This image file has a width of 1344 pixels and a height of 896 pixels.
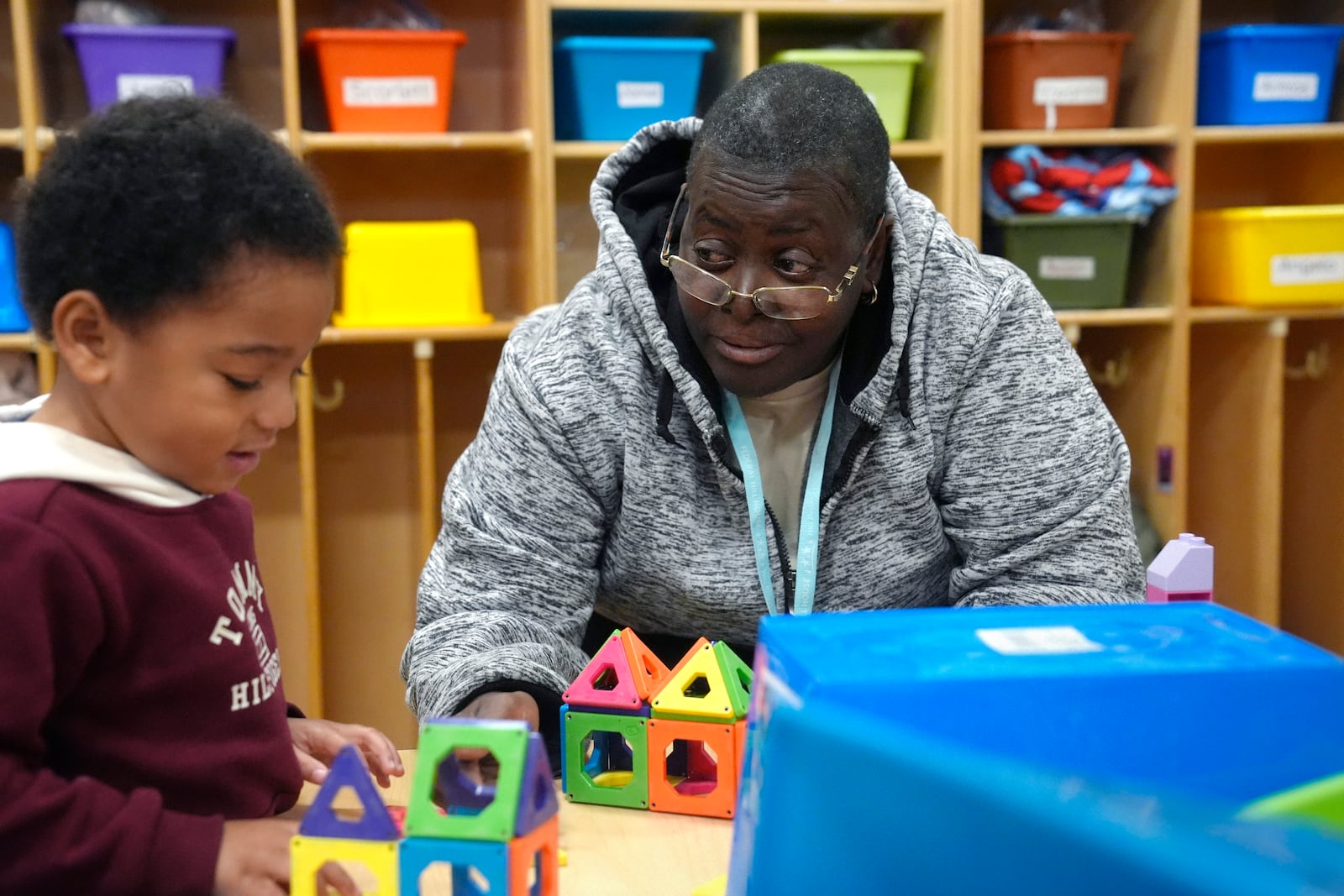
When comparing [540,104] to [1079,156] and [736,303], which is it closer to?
[1079,156]

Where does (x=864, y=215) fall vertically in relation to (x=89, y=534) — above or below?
above

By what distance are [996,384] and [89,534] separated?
3.27 ft

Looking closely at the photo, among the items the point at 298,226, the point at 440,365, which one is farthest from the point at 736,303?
the point at 440,365

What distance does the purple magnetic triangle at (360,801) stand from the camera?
2.23ft

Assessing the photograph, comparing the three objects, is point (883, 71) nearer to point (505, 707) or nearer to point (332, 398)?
point (332, 398)

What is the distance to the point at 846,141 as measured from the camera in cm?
128

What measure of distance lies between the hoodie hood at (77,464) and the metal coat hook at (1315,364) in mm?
2863

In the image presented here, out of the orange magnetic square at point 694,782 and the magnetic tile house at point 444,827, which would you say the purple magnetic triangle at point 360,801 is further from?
the orange magnetic square at point 694,782

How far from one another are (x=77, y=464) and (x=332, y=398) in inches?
82.3

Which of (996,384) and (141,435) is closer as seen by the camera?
(141,435)

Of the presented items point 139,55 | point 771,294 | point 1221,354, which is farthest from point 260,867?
point 1221,354

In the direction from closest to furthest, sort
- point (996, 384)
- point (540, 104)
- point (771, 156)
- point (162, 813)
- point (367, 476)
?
point (162, 813) < point (771, 156) < point (996, 384) < point (540, 104) < point (367, 476)

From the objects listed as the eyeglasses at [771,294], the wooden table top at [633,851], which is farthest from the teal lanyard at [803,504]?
the wooden table top at [633,851]

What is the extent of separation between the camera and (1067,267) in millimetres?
2682
